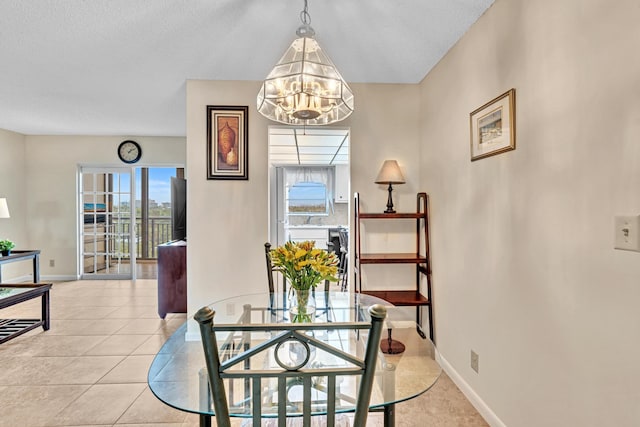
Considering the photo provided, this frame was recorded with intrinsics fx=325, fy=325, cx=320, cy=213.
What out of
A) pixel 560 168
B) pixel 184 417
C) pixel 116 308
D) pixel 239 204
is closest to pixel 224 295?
pixel 239 204

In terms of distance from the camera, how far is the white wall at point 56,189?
5.45m

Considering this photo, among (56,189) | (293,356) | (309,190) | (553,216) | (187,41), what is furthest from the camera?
(309,190)

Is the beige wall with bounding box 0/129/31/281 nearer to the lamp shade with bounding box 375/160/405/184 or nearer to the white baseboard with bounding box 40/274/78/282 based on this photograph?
the white baseboard with bounding box 40/274/78/282

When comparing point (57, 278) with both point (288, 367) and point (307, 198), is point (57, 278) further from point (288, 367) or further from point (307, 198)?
point (288, 367)

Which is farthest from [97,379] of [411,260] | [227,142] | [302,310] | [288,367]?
[411,260]

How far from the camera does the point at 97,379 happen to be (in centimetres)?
Result: 241

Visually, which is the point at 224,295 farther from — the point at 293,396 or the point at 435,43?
the point at 435,43

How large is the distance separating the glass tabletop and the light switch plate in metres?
0.80

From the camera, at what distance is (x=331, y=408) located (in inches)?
34.4

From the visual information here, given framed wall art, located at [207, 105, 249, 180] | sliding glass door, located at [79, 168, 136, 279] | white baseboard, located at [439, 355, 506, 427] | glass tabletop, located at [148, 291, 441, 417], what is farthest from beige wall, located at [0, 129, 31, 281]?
white baseboard, located at [439, 355, 506, 427]

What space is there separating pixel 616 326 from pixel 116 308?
4.68 meters

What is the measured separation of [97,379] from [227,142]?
216cm

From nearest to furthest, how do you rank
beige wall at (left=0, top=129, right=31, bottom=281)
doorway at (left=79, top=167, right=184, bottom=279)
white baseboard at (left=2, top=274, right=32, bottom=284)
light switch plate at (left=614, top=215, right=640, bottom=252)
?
light switch plate at (left=614, top=215, right=640, bottom=252), beige wall at (left=0, top=129, right=31, bottom=281), white baseboard at (left=2, top=274, right=32, bottom=284), doorway at (left=79, top=167, right=184, bottom=279)

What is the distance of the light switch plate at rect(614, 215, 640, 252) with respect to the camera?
3.43ft
